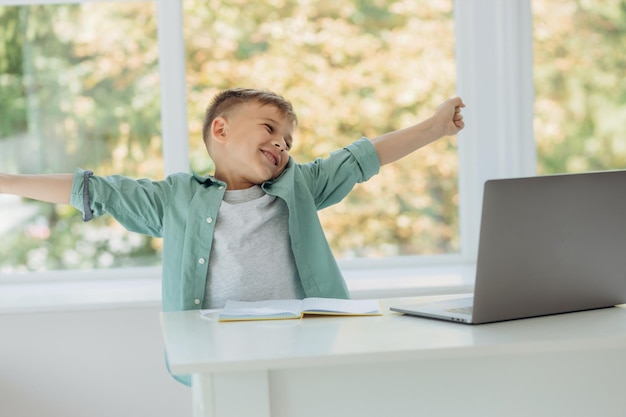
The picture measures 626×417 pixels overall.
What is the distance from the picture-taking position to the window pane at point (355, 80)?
289 centimetres

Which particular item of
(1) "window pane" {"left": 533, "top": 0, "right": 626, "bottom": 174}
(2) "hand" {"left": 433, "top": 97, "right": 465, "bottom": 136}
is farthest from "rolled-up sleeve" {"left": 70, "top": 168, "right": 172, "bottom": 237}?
(1) "window pane" {"left": 533, "top": 0, "right": 626, "bottom": 174}

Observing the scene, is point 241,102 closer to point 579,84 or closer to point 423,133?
point 423,133

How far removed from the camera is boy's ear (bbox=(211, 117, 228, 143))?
211 centimetres

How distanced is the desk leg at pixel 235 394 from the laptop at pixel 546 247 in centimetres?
38

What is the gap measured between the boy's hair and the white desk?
0.81 meters

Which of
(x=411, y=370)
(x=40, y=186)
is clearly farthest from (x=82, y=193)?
(x=411, y=370)

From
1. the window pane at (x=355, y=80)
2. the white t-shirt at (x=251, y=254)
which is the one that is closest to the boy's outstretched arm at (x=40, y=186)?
the white t-shirt at (x=251, y=254)

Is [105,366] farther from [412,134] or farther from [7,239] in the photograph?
[412,134]

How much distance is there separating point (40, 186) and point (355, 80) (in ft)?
4.28

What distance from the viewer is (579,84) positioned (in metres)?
3.04

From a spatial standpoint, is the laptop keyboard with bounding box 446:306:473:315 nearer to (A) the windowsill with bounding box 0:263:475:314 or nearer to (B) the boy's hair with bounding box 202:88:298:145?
(B) the boy's hair with bounding box 202:88:298:145

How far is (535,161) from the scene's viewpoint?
2922mm

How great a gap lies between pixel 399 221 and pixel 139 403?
104 cm

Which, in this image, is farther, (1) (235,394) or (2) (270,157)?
(2) (270,157)
